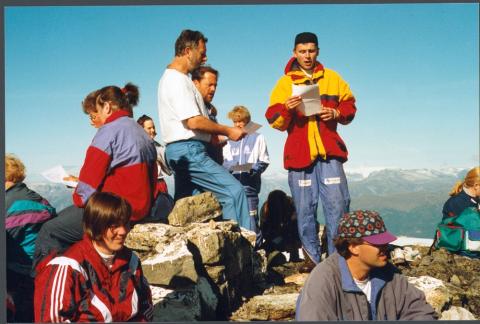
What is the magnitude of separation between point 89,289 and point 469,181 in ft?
18.2

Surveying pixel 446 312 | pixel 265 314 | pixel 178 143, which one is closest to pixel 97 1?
pixel 178 143

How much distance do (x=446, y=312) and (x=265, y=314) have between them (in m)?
1.74

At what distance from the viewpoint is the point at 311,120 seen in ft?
19.8

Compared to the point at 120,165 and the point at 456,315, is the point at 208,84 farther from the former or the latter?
the point at 456,315

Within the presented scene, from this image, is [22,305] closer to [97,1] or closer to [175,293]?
[175,293]

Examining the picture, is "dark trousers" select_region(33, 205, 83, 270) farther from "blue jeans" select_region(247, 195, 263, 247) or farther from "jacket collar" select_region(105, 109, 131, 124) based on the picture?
"blue jeans" select_region(247, 195, 263, 247)

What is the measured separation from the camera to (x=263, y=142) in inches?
293

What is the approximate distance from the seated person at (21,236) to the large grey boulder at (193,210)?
1.20 metres

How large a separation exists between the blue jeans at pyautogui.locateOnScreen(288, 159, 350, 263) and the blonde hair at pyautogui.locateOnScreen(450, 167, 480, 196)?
2.37 m

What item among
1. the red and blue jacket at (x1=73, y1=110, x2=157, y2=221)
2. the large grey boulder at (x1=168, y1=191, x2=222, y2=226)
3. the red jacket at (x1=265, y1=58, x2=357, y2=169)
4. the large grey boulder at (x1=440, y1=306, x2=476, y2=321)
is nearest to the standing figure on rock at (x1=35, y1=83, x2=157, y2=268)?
the red and blue jacket at (x1=73, y1=110, x2=157, y2=221)

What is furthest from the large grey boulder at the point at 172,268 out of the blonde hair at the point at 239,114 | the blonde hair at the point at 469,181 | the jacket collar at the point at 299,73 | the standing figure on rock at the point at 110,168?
the blonde hair at the point at 469,181

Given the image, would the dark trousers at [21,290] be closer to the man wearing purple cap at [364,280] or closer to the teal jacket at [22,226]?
the teal jacket at [22,226]

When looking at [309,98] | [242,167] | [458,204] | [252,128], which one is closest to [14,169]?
[252,128]

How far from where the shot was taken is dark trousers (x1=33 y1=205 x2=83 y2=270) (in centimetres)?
464
